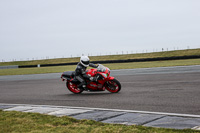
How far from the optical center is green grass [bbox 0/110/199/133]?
4926mm

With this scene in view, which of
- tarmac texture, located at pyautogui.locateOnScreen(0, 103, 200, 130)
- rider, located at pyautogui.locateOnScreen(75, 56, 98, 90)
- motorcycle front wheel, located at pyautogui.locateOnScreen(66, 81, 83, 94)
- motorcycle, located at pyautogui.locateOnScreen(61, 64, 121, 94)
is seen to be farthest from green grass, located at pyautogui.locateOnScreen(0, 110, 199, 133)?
motorcycle front wheel, located at pyautogui.locateOnScreen(66, 81, 83, 94)

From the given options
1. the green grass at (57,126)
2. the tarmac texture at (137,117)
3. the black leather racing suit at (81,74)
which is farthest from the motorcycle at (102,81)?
the green grass at (57,126)

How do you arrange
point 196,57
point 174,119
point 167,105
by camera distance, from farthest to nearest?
point 196,57
point 167,105
point 174,119

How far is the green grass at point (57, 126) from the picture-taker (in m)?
4.93

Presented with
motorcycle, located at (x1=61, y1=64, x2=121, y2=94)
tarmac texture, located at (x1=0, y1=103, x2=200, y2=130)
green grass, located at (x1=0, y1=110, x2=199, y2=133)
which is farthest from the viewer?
motorcycle, located at (x1=61, y1=64, x2=121, y2=94)

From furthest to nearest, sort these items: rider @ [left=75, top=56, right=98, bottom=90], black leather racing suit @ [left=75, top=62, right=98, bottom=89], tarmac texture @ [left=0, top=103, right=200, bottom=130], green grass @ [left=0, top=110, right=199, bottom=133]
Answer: black leather racing suit @ [left=75, top=62, right=98, bottom=89]
rider @ [left=75, top=56, right=98, bottom=90]
tarmac texture @ [left=0, top=103, right=200, bottom=130]
green grass @ [left=0, top=110, right=199, bottom=133]

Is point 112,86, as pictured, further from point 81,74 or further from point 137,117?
point 137,117

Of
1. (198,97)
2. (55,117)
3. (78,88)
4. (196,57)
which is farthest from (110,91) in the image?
(196,57)

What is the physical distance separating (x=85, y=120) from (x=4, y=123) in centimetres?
170

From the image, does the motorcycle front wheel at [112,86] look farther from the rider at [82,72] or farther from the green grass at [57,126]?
the green grass at [57,126]

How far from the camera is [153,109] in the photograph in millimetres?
7055

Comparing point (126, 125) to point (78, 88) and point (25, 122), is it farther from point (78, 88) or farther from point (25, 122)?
point (78, 88)

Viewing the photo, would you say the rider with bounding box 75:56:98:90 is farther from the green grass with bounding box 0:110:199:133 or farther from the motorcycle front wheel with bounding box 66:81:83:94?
the green grass with bounding box 0:110:199:133

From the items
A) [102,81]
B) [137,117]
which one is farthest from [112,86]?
[137,117]
